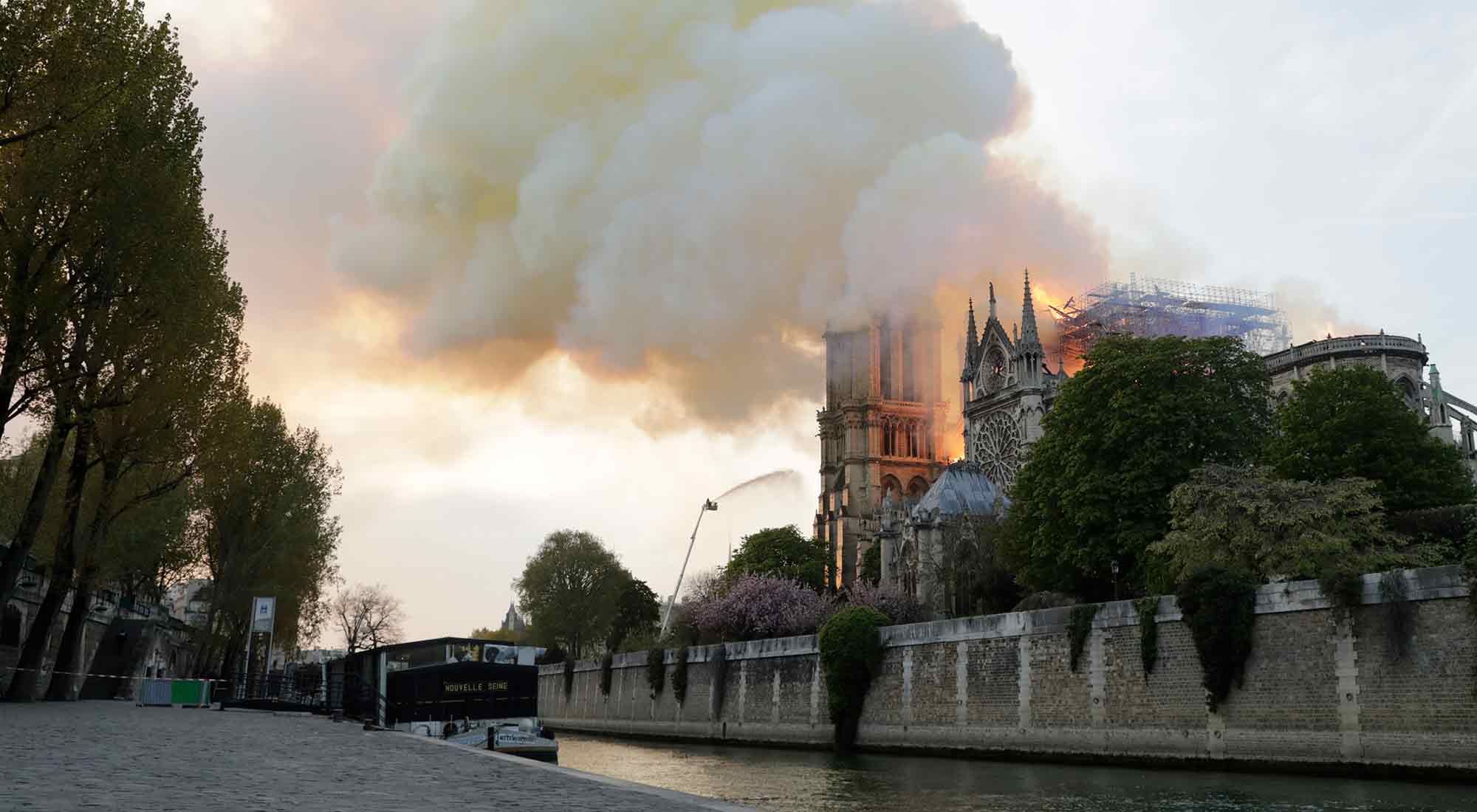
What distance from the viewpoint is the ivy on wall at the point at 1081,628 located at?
→ 110 feet

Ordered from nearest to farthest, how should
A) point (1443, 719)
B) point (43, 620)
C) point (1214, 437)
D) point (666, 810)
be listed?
point (666, 810) < point (1443, 719) < point (43, 620) < point (1214, 437)

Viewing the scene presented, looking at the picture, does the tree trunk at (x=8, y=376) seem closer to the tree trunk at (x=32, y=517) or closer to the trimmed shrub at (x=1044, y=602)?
the tree trunk at (x=32, y=517)

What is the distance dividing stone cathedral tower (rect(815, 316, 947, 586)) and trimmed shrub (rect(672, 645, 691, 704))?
179ft

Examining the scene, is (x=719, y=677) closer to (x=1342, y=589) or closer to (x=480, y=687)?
(x=480, y=687)

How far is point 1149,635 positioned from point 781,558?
72.4 metres

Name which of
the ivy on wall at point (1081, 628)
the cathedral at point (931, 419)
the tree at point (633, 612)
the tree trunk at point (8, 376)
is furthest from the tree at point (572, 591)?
the tree trunk at point (8, 376)

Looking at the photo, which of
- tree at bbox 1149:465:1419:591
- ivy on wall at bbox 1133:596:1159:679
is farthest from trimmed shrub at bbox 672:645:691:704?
ivy on wall at bbox 1133:596:1159:679

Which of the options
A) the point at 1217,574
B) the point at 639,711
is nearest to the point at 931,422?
the point at 639,711

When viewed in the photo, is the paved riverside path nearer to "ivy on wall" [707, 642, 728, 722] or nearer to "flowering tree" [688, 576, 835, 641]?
"ivy on wall" [707, 642, 728, 722]

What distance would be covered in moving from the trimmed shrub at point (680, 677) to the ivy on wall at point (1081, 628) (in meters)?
26.5

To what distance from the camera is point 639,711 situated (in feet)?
204

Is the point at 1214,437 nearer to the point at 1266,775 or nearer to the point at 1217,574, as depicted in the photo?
the point at 1217,574

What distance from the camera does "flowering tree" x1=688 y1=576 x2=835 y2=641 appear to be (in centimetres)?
6300

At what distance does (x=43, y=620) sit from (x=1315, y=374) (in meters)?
40.0
